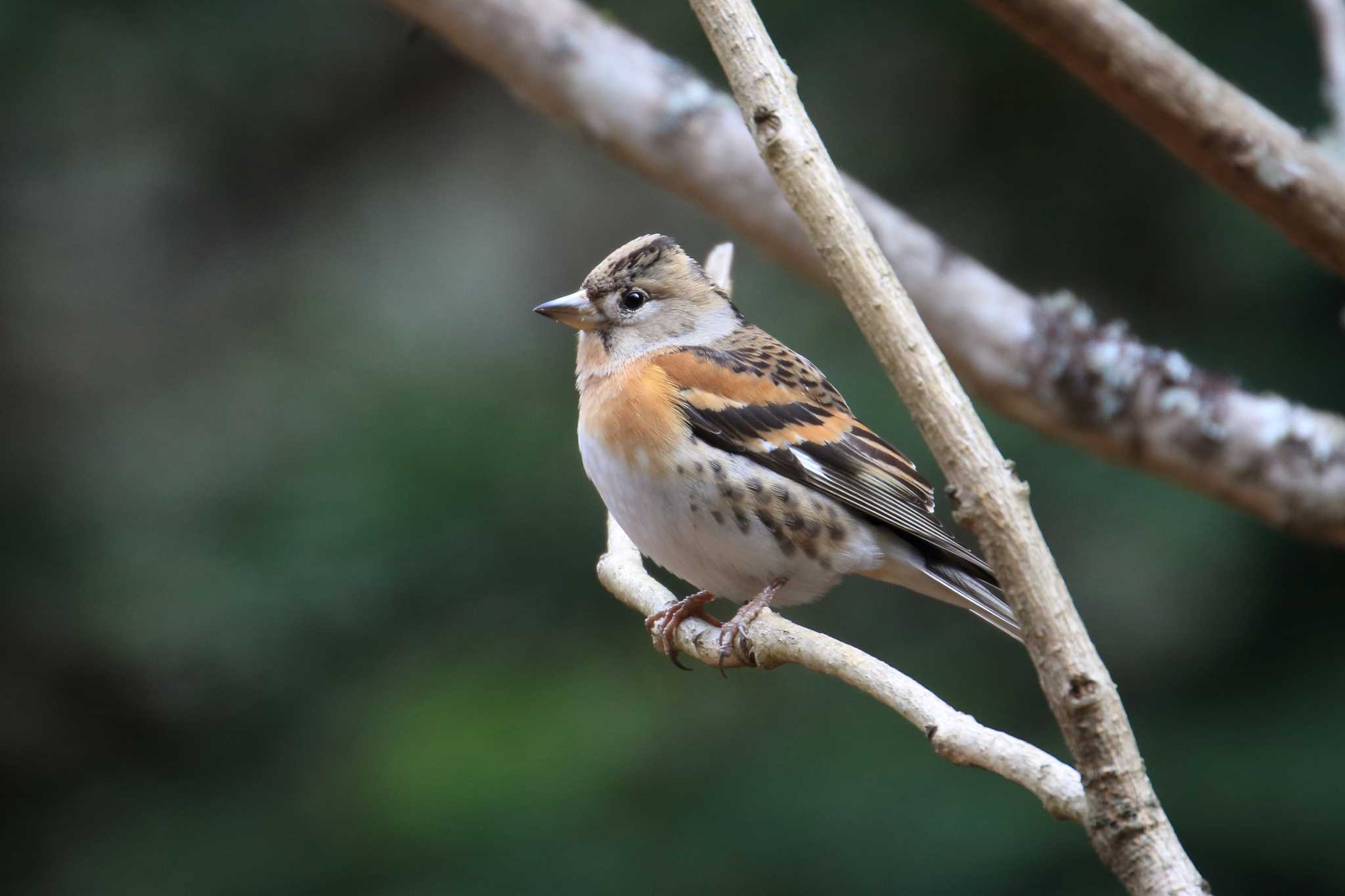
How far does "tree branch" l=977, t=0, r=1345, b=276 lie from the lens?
2.71m

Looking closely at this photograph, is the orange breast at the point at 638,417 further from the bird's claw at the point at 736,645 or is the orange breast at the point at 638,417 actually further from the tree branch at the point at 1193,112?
the tree branch at the point at 1193,112

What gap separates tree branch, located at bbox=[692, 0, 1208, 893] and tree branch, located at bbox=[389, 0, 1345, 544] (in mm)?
1636

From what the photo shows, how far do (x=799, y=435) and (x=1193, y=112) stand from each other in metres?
0.98

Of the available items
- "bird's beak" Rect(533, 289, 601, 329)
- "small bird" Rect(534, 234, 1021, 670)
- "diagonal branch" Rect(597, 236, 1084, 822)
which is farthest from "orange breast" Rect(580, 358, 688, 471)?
"diagonal branch" Rect(597, 236, 1084, 822)

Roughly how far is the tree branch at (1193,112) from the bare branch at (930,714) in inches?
50.9

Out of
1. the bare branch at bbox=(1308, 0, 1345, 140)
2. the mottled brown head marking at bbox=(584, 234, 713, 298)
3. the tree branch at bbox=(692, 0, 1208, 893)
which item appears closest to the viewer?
the tree branch at bbox=(692, 0, 1208, 893)

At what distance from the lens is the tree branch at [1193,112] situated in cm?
271

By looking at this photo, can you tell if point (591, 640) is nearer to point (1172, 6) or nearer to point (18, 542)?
point (18, 542)

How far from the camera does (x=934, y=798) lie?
13.1 feet

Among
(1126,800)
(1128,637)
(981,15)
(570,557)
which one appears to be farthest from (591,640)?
(1126,800)

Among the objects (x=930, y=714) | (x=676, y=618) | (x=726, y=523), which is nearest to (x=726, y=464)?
(x=726, y=523)

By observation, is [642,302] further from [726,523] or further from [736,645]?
[736,645]

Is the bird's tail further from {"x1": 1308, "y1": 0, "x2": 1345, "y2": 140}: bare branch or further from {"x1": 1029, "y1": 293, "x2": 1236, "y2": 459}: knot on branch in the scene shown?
{"x1": 1308, "y1": 0, "x2": 1345, "y2": 140}: bare branch

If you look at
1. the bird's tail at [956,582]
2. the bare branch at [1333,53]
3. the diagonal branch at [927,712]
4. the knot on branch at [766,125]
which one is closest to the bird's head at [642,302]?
the bird's tail at [956,582]
